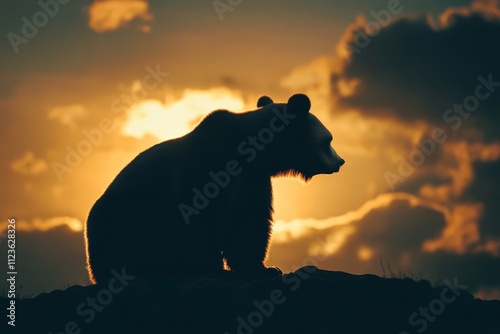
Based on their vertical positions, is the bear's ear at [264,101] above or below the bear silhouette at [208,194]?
above

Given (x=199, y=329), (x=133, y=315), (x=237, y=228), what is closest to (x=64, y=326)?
(x=133, y=315)

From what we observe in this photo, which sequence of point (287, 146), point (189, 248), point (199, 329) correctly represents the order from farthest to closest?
point (287, 146) → point (189, 248) → point (199, 329)

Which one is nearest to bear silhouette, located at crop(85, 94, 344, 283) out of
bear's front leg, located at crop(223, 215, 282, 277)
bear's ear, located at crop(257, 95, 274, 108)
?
bear's front leg, located at crop(223, 215, 282, 277)

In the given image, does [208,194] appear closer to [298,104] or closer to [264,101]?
[298,104]

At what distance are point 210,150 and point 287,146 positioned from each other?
4.88 feet

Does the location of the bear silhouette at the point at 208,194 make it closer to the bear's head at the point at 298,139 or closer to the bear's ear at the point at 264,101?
the bear's head at the point at 298,139

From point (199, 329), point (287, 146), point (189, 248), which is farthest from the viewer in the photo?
point (287, 146)

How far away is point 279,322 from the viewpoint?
10938 mm

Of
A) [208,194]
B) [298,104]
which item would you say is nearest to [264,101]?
[298,104]

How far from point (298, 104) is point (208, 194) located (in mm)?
→ 2313

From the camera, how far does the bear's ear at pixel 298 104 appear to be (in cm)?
1264

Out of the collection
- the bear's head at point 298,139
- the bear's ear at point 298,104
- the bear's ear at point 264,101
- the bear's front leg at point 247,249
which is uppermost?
the bear's ear at point 264,101

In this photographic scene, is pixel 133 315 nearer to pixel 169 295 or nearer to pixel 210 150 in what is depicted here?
pixel 169 295

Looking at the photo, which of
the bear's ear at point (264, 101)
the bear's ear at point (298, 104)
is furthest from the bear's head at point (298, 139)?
the bear's ear at point (264, 101)
